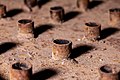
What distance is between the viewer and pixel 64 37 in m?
3.22

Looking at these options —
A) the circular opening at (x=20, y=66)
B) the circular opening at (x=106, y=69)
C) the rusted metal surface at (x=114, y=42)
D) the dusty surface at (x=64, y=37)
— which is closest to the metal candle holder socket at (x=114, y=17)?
the dusty surface at (x=64, y=37)

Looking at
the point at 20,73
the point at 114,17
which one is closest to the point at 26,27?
the point at 20,73

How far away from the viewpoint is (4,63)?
2.70m

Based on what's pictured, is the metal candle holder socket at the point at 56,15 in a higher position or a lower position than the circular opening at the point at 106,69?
higher

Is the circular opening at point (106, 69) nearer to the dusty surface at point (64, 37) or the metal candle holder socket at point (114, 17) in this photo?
the dusty surface at point (64, 37)

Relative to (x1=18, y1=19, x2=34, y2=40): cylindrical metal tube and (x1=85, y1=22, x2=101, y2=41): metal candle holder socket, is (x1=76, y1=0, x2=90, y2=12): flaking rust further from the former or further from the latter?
(x1=18, y1=19, x2=34, y2=40): cylindrical metal tube

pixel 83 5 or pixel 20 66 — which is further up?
pixel 83 5

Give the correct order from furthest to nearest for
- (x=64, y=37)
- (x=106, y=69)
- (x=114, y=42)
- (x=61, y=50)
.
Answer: (x=64, y=37) < (x=114, y=42) < (x=61, y=50) < (x=106, y=69)

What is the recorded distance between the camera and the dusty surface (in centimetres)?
261

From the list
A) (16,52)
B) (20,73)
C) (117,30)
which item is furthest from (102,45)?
(20,73)

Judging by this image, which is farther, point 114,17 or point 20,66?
point 114,17

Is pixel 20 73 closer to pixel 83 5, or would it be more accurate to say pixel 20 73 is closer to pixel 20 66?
pixel 20 66

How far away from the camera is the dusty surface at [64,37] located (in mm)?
2605

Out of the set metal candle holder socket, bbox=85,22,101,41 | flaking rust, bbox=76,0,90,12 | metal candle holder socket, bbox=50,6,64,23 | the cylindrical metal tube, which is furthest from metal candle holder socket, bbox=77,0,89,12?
the cylindrical metal tube
